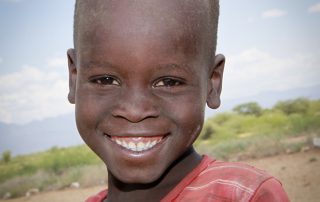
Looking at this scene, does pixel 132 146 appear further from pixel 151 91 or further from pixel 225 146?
pixel 225 146

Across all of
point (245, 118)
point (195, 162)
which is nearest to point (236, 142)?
point (245, 118)

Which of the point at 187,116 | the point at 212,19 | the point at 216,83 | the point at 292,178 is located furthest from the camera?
the point at 292,178

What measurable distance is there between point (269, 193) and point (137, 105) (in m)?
0.47

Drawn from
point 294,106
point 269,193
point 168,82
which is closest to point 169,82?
point 168,82

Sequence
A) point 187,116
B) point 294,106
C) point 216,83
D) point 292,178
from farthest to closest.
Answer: point 294,106 → point 292,178 → point 216,83 → point 187,116

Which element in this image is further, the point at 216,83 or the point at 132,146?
the point at 216,83

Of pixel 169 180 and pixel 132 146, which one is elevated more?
pixel 132 146

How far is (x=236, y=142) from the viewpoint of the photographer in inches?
364

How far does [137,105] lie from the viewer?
50.9 inches

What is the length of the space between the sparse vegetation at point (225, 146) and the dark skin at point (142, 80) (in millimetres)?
6858

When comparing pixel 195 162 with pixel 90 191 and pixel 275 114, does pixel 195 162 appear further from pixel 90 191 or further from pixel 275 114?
pixel 275 114

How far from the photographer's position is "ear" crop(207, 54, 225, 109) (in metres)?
1.62

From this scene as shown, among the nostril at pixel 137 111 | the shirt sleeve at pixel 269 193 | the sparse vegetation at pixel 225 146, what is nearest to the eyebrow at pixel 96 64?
the nostril at pixel 137 111

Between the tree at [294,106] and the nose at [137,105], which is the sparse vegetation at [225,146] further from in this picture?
the nose at [137,105]
